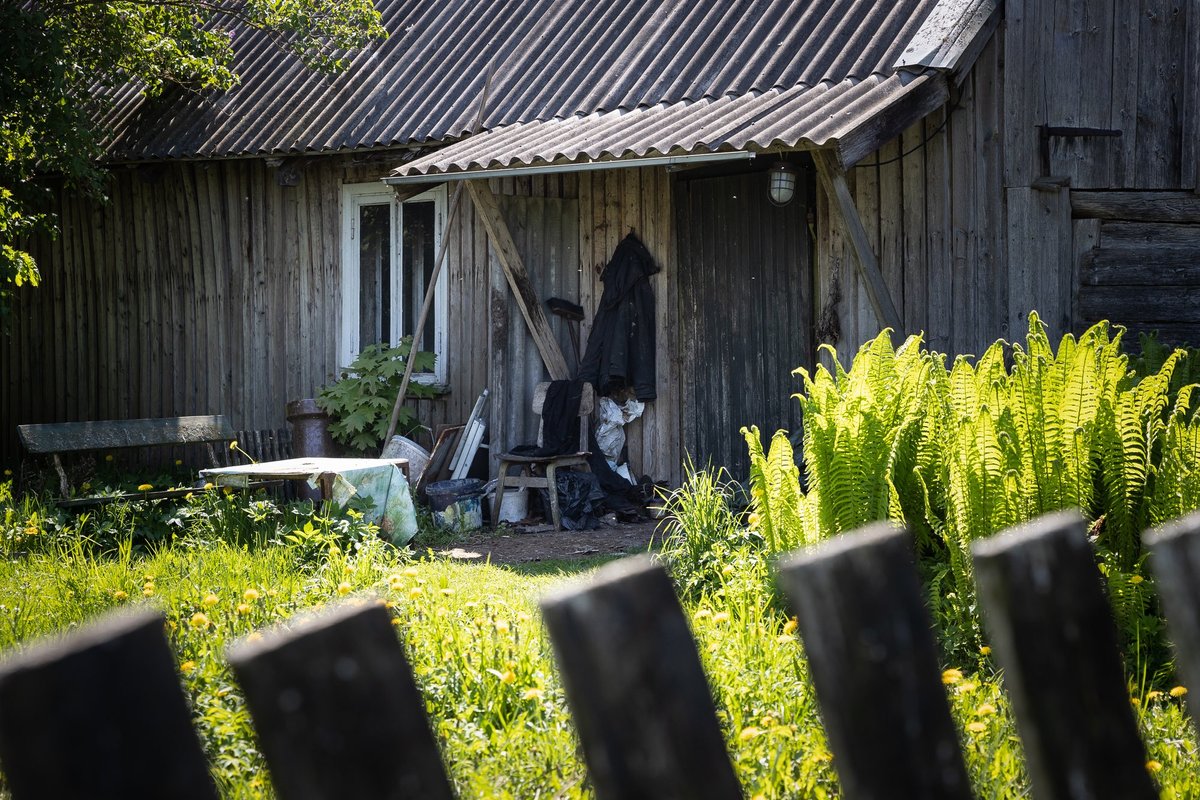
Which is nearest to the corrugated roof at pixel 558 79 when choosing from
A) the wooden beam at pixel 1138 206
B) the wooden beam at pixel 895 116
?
the wooden beam at pixel 895 116

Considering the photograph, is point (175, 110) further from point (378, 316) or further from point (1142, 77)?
point (1142, 77)

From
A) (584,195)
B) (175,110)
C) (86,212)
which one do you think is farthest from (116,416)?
(584,195)

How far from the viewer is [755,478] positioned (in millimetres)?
5297

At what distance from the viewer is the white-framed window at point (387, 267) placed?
11.3 m

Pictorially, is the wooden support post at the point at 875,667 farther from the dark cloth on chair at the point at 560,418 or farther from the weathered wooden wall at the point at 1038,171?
the dark cloth on chair at the point at 560,418

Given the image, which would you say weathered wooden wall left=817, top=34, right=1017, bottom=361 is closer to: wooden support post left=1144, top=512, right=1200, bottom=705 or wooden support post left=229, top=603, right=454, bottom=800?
wooden support post left=1144, top=512, right=1200, bottom=705

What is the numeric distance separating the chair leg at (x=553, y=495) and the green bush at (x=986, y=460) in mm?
4149

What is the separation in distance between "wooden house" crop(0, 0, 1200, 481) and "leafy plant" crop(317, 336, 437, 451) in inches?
15.2

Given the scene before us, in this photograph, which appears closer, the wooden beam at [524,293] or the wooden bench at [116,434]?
the wooden bench at [116,434]

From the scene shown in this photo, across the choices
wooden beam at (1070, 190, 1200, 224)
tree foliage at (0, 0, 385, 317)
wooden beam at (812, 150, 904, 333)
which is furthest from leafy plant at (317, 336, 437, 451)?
wooden beam at (1070, 190, 1200, 224)

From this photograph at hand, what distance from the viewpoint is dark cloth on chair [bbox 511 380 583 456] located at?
9.75m

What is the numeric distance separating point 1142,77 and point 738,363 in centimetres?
349

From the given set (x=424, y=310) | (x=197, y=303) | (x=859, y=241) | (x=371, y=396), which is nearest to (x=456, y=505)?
(x=424, y=310)

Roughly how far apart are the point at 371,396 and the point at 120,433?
207 cm
